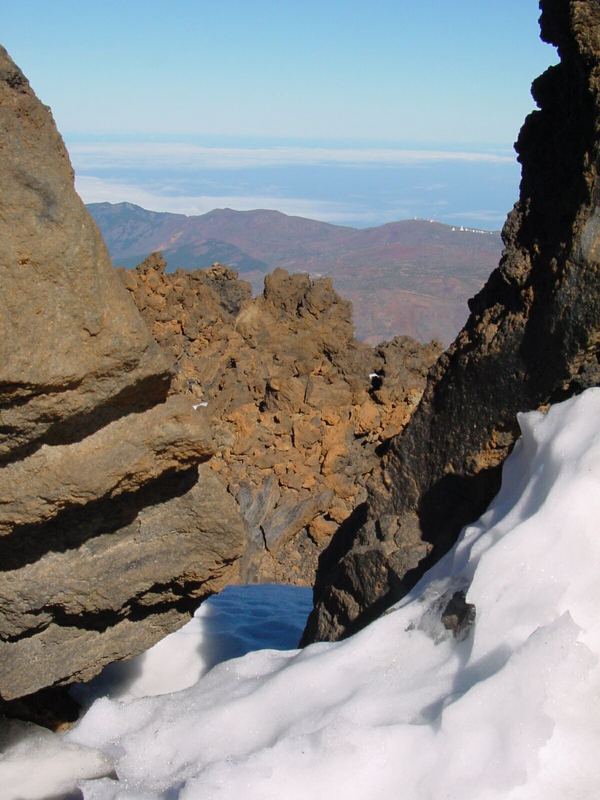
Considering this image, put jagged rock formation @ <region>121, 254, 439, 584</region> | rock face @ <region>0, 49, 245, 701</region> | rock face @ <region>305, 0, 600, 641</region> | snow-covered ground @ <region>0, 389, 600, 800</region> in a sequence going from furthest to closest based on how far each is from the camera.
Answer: jagged rock formation @ <region>121, 254, 439, 584</region>, rock face @ <region>305, 0, 600, 641</region>, rock face @ <region>0, 49, 245, 701</region>, snow-covered ground @ <region>0, 389, 600, 800</region>

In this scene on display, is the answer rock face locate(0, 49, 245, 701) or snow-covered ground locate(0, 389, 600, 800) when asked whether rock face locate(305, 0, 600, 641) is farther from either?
rock face locate(0, 49, 245, 701)

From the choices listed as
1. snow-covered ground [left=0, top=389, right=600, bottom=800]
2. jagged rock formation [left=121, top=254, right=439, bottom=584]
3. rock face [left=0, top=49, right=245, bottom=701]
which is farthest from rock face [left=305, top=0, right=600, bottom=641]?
jagged rock formation [left=121, top=254, right=439, bottom=584]

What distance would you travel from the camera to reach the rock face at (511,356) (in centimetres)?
232

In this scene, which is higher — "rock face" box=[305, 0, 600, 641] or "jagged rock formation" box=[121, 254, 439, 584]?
"rock face" box=[305, 0, 600, 641]

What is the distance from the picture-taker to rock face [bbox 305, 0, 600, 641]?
91.4 inches

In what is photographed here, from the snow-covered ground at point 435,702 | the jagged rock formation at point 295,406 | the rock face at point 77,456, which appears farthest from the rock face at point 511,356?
the jagged rock formation at point 295,406

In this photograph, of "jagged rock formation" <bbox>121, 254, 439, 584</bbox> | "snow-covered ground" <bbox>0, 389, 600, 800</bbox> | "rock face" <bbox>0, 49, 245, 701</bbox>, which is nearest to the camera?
"snow-covered ground" <bbox>0, 389, 600, 800</bbox>

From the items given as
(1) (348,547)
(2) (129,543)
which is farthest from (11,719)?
(1) (348,547)

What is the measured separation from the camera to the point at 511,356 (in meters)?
2.56

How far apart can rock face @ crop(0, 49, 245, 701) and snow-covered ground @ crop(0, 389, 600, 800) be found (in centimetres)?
32

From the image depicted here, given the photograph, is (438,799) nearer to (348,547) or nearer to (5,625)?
(5,625)

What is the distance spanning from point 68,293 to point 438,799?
139 centimetres

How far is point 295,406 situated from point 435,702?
5.71 meters

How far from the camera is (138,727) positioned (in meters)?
2.28
